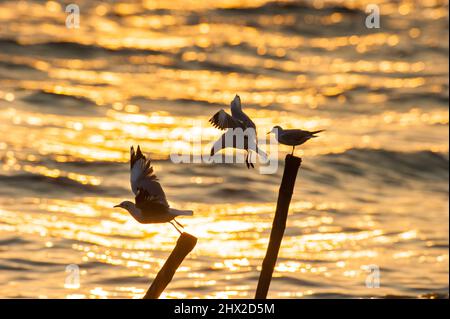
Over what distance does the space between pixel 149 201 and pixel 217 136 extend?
43.5 ft

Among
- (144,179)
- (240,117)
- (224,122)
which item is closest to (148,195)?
(144,179)

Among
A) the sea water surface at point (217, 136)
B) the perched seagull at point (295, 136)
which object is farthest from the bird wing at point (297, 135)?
the sea water surface at point (217, 136)

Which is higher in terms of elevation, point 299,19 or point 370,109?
point 299,19

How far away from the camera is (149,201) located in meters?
8.73

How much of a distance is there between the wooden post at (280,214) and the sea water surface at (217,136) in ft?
16.1

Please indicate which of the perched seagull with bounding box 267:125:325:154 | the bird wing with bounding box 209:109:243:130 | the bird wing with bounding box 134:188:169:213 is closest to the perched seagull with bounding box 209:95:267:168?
the bird wing with bounding box 209:109:243:130

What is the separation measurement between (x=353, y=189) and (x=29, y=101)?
775 cm

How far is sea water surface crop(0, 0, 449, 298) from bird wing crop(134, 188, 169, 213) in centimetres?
478

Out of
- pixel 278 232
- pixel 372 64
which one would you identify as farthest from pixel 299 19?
pixel 278 232

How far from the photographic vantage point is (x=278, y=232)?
28.3 ft

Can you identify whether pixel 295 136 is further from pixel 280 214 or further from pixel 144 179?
pixel 144 179
